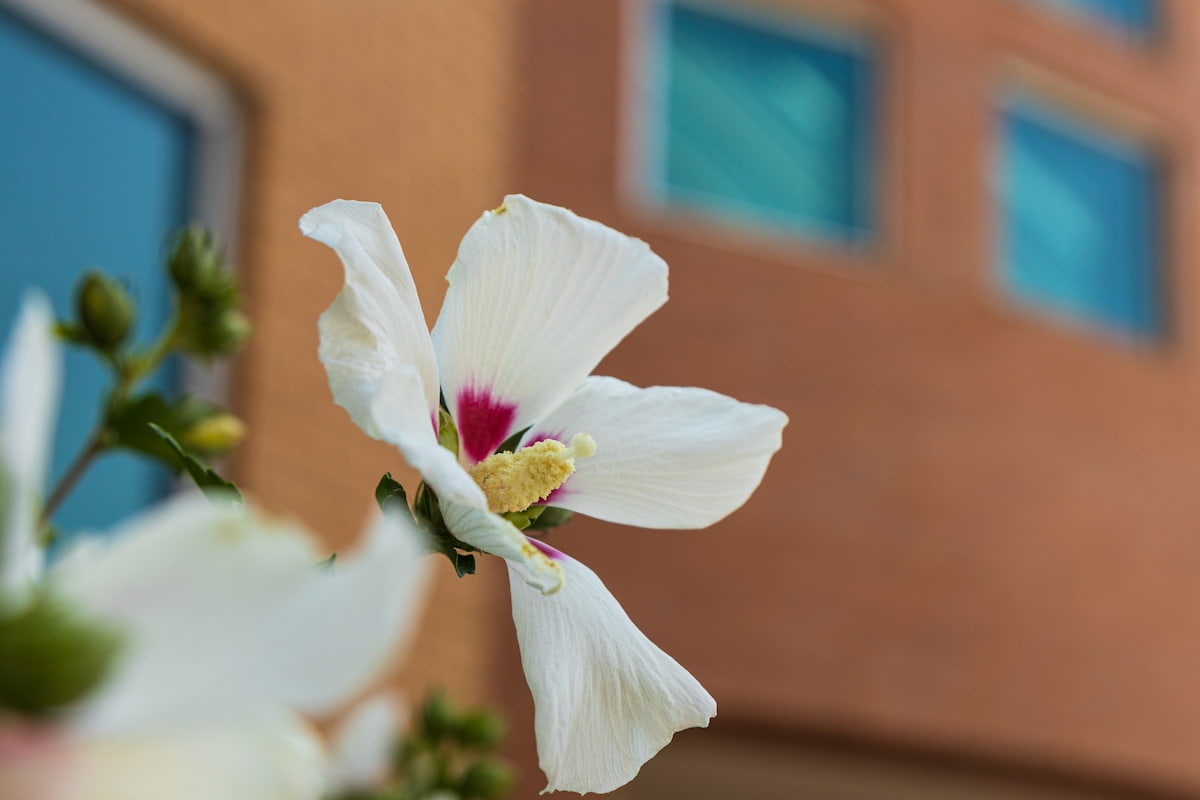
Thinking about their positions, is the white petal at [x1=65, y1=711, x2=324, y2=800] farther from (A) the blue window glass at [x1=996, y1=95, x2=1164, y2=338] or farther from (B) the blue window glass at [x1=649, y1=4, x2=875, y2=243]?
(A) the blue window glass at [x1=996, y1=95, x2=1164, y2=338]

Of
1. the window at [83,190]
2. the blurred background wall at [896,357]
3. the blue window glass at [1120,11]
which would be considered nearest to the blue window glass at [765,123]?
the blurred background wall at [896,357]

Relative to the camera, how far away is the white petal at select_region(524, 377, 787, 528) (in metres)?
0.37

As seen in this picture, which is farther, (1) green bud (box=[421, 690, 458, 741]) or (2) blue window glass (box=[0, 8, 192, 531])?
(2) blue window glass (box=[0, 8, 192, 531])

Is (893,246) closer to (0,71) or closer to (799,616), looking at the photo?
(799,616)

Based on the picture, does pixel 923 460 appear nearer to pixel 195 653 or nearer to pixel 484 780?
pixel 484 780

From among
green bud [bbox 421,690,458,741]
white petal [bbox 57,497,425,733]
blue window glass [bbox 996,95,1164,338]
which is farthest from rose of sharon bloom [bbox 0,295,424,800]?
blue window glass [bbox 996,95,1164,338]

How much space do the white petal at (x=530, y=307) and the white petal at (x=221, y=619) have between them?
0.20m

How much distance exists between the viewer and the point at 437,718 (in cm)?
99

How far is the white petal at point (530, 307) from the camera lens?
352 millimetres

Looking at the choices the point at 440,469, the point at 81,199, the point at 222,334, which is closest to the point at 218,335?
the point at 222,334

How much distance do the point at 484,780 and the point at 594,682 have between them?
52 cm

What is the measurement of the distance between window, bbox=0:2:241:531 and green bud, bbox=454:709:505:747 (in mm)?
1274

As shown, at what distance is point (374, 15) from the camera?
3262 millimetres

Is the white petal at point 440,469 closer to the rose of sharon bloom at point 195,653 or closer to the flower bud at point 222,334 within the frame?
the rose of sharon bloom at point 195,653
